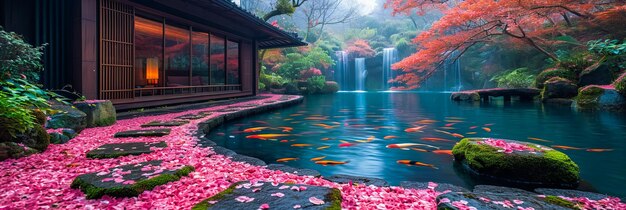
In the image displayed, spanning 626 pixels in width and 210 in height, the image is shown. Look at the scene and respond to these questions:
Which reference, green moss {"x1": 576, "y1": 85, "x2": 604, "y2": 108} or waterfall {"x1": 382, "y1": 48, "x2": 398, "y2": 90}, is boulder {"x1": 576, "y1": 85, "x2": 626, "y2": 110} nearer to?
→ green moss {"x1": 576, "y1": 85, "x2": 604, "y2": 108}

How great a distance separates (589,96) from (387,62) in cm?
2306

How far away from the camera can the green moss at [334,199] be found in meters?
2.14

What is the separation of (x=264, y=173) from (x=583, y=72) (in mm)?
15691

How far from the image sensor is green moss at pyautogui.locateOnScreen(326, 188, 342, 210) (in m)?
2.14

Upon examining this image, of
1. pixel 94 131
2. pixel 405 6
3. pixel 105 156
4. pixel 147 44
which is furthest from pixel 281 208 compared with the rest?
pixel 405 6

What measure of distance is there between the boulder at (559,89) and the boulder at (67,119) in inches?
648

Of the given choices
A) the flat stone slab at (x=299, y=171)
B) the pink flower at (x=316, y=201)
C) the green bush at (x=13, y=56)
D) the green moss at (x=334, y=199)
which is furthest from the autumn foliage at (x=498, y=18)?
the pink flower at (x=316, y=201)

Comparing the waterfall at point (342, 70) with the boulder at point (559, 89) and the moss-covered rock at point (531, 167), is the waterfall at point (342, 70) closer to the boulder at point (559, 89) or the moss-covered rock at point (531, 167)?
the boulder at point (559, 89)

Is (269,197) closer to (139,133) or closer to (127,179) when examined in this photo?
(127,179)

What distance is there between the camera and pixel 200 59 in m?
12.2

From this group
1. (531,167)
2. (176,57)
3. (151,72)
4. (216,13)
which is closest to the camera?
(531,167)

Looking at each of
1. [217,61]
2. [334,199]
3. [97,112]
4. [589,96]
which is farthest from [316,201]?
[589,96]

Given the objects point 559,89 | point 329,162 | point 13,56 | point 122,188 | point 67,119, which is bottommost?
point 329,162

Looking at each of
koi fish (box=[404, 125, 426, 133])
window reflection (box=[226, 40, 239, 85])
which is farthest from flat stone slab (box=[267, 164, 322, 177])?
window reflection (box=[226, 40, 239, 85])
